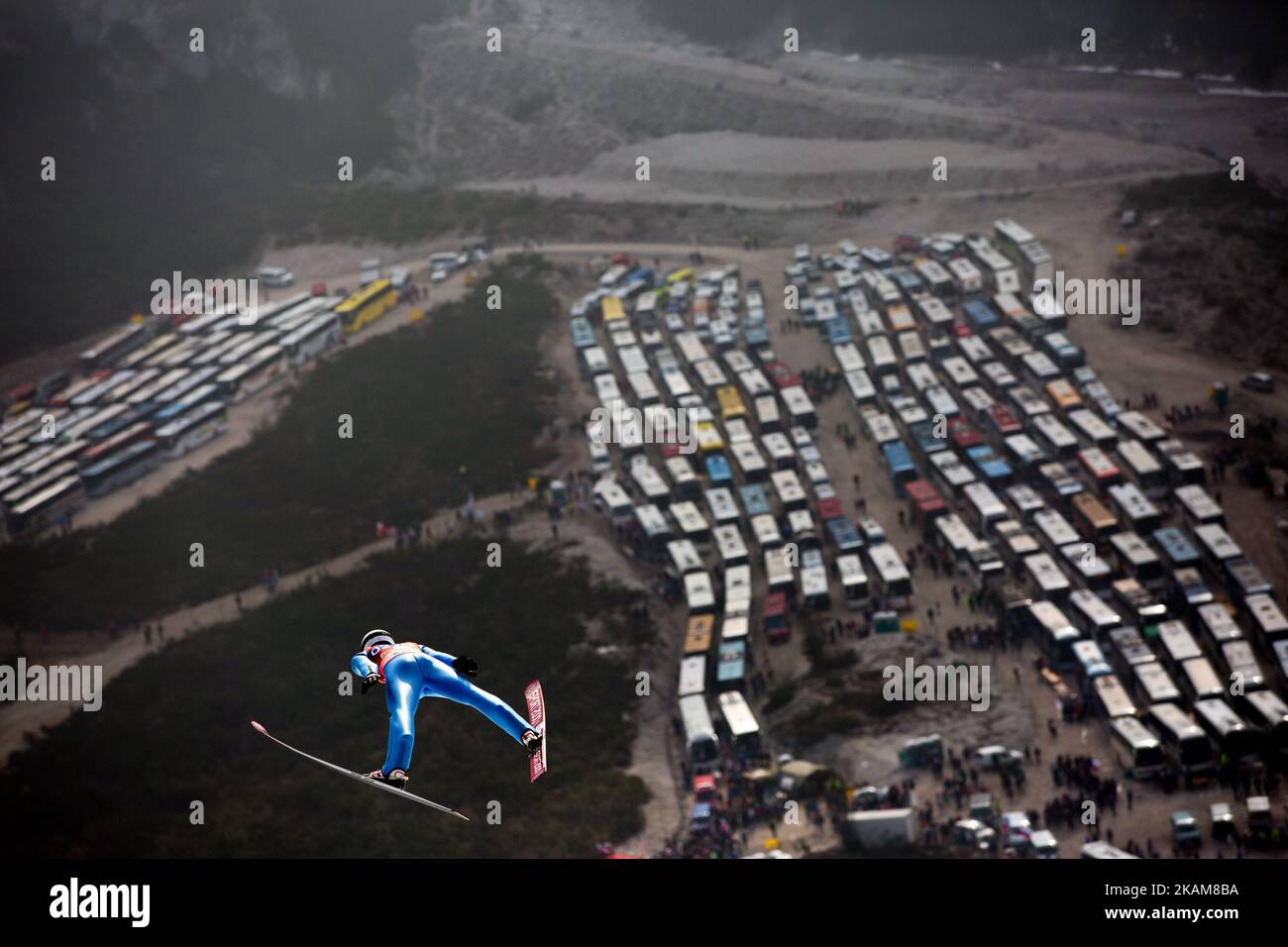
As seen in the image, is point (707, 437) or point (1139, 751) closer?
point (1139, 751)

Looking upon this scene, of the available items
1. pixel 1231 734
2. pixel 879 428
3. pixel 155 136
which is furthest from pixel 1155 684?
→ pixel 155 136

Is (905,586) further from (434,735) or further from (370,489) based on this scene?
(370,489)

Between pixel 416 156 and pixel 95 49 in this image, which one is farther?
pixel 416 156

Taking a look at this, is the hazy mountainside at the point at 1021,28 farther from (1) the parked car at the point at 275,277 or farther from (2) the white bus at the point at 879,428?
(2) the white bus at the point at 879,428

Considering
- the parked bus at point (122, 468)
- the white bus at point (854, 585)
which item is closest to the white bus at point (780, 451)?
the white bus at point (854, 585)

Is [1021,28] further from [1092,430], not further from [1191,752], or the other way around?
[1191,752]

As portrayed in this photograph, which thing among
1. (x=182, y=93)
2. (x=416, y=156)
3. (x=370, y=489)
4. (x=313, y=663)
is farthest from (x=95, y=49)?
(x=313, y=663)

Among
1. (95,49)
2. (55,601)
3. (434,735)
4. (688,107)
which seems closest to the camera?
(434,735)
